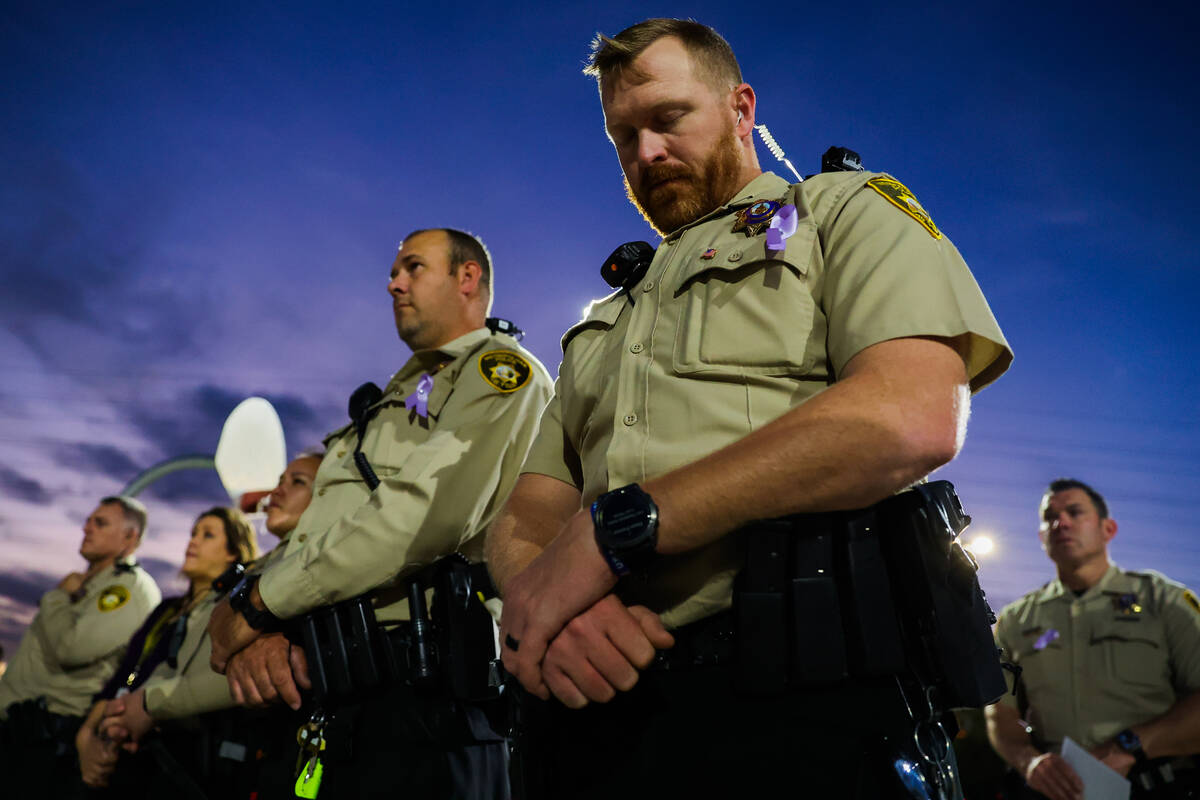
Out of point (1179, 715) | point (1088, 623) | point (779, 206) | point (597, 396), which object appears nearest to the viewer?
point (779, 206)

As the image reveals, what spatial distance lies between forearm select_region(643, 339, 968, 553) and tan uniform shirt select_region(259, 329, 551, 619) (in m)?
1.68

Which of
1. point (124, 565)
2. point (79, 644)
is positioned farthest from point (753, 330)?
point (124, 565)

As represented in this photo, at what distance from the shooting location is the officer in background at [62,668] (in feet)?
22.0

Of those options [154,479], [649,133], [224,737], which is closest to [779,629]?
[649,133]

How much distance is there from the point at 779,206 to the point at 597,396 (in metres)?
0.60

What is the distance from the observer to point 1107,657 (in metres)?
5.24

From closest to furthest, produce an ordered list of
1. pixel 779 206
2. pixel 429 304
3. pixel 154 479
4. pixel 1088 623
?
pixel 779 206
pixel 429 304
pixel 1088 623
pixel 154 479

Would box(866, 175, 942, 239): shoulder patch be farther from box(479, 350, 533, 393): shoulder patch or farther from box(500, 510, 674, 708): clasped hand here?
box(479, 350, 533, 393): shoulder patch

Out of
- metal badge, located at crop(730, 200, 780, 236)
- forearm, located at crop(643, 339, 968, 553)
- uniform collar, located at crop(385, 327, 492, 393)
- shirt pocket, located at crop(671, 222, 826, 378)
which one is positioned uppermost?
uniform collar, located at crop(385, 327, 492, 393)

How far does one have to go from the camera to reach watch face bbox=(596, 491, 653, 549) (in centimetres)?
133

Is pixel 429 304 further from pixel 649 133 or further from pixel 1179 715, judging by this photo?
pixel 1179 715

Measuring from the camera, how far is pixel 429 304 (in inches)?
153

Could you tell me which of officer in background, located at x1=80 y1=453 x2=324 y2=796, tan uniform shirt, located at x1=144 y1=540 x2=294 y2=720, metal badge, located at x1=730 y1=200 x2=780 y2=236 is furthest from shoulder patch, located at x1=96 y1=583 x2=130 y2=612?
metal badge, located at x1=730 y1=200 x2=780 y2=236

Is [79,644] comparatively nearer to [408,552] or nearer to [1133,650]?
[408,552]
